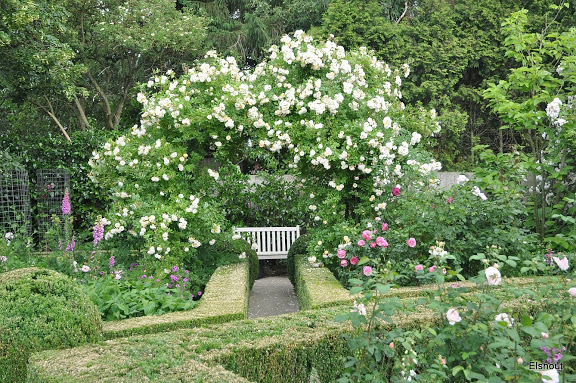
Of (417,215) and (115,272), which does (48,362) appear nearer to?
(115,272)

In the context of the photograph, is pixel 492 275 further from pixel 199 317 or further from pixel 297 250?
pixel 297 250

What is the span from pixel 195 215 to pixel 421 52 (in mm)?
9570

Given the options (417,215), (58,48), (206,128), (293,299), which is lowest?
(293,299)

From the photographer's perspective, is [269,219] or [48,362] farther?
[269,219]

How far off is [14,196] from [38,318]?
18.9 ft

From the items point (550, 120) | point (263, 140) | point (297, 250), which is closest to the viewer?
point (550, 120)

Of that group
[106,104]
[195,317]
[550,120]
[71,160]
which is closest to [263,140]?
[195,317]

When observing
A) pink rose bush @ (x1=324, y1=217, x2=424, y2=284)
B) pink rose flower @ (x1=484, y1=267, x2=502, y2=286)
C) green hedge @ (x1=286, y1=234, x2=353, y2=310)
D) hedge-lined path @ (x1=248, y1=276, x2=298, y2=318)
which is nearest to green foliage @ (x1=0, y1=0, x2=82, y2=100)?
hedge-lined path @ (x1=248, y1=276, x2=298, y2=318)

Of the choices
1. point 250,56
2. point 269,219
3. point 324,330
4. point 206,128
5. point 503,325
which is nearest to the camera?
point 503,325

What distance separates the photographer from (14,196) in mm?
7938

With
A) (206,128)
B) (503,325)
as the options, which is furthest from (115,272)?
(503,325)

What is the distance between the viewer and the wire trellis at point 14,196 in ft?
25.0

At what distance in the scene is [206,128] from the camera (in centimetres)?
559

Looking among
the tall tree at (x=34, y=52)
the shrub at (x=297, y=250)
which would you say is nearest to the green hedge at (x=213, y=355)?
the shrub at (x=297, y=250)
